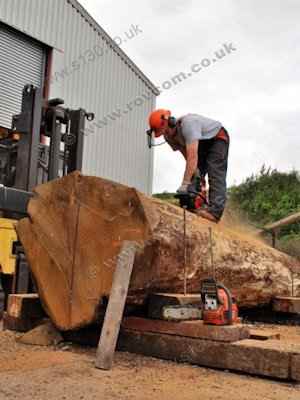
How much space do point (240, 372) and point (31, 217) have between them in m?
1.85

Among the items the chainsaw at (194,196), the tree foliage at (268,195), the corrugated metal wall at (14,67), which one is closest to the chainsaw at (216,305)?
the chainsaw at (194,196)

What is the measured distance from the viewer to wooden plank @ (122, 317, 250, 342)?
3.06m

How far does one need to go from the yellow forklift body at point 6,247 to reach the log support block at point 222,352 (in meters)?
1.82

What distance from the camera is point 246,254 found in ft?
14.6

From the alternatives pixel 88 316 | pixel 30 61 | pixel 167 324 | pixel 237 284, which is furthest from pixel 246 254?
pixel 30 61

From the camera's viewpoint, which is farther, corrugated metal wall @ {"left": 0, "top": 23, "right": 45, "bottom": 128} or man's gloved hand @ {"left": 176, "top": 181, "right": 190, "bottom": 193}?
corrugated metal wall @ {"left": 0, "top": 23, "right": 45, "bottom": 128}

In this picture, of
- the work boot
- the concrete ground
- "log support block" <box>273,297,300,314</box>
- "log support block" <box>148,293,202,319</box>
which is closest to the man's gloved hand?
the work boot

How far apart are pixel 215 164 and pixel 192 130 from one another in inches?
22.3

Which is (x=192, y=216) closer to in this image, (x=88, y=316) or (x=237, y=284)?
(x=237, y=284)

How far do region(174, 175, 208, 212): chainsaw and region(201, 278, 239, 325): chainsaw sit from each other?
1199 mm

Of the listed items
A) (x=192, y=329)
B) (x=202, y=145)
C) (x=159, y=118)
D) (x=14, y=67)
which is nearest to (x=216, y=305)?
(x=192, y=329)

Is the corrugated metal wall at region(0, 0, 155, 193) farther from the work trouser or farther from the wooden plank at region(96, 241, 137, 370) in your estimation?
the wooden plank at region(96, 241, 137, 370)

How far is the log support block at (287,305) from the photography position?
503 cm

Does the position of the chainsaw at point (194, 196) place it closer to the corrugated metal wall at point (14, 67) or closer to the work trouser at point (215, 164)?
the work trouser at point (215, 164)
